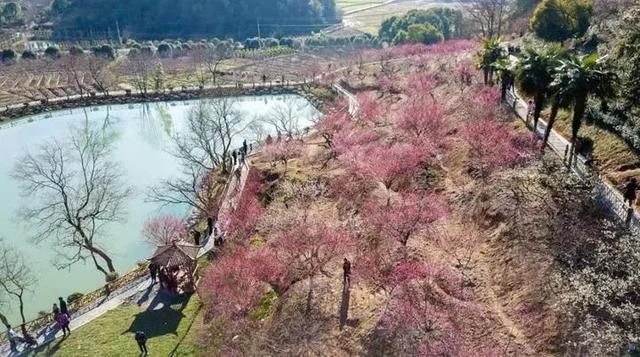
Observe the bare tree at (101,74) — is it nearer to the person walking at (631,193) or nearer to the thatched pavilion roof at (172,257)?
the thatched pavilion roof at (172,257)

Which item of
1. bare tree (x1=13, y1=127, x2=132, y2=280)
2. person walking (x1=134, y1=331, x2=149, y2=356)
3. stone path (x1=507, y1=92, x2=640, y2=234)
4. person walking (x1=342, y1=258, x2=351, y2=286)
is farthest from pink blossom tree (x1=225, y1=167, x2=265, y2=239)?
stone path (x1=507, y1=92, x2=640, y2=234)

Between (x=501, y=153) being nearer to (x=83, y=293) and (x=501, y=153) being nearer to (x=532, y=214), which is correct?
(x=532, y=214)

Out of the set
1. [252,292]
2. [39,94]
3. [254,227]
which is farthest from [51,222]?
[39,94]

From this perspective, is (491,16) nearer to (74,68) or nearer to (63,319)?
(63,319)

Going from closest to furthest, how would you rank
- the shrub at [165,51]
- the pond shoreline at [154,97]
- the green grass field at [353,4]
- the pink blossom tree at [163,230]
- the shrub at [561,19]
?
the pink blossom tree at [163,230]
the shrub at [561,19]
the pond shoreline at [154,97]
the shrub at [165,51]
the green grass field at [353,4]

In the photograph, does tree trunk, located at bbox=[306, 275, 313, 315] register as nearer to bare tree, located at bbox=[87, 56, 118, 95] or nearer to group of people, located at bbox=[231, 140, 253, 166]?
group of people, located at bbox=[231, 140, 253, 166]

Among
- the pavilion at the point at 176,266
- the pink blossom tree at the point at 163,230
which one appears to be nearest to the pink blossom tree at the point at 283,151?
the pink blossom tree at the point at 163,230
